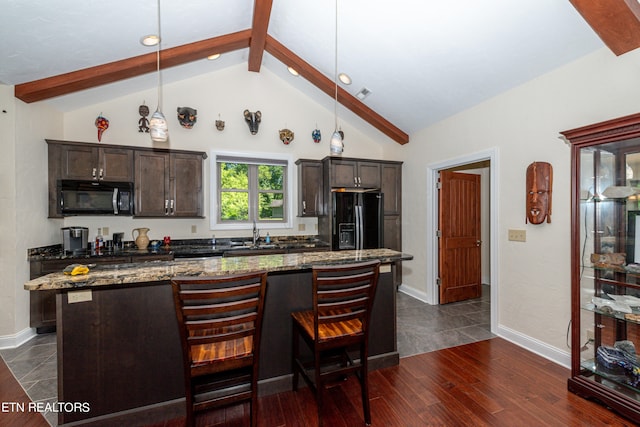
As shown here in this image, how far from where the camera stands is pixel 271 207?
494 centimetres

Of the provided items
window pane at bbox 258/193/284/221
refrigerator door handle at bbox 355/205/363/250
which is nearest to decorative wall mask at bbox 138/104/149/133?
window pane at bbox 258/193/284/221

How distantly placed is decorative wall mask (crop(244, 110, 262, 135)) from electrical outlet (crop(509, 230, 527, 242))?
387cm

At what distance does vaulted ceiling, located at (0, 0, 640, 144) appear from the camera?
2.28 meters

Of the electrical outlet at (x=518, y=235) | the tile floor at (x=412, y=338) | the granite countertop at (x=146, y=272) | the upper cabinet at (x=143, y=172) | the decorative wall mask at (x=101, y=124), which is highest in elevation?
the decorative wall mask at (x=101, y=124)

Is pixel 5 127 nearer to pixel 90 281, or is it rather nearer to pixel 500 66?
pixel 90 281

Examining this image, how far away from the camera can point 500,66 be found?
9.29 ft

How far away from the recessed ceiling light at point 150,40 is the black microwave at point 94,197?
5.85 feet

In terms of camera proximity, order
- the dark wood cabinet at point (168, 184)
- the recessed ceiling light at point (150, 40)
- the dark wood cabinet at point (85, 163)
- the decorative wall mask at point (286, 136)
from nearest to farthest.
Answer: the recessed ceiling light at point (150, 40), the dark wood cabinet at point (85, 163), the dark wood cabinet at point (168, 184), the decorative wall mask at point (286, 136)

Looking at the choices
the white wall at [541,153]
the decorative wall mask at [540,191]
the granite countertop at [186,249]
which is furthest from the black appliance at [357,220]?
the decorative wall mask at [540,191]

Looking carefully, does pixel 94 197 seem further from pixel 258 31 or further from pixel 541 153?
pixel 541 153

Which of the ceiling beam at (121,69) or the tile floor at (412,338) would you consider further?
the ceiling beam at (121,69)

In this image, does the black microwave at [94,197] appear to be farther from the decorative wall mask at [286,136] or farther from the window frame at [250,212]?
the decorative wall mask at [286,136]

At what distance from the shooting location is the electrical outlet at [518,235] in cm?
294

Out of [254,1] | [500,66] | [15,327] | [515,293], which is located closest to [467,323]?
[515,293]
